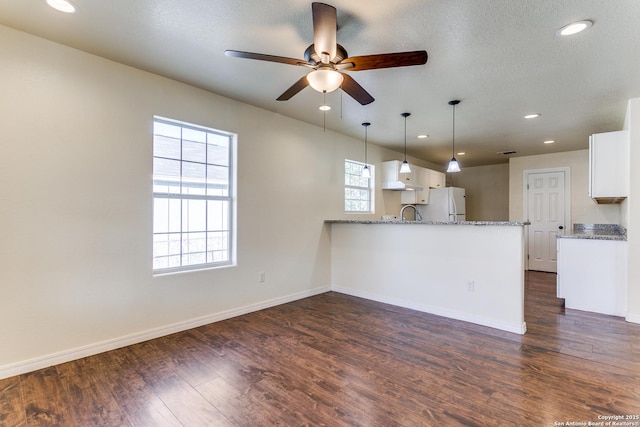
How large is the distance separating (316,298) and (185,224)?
2079 millimetres

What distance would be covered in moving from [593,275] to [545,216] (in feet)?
9.70

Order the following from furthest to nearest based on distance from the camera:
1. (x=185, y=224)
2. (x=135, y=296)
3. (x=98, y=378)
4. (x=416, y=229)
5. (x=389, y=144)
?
1. (x=389, y=144)
2. (x=416, y=229)
3. (x=185, y=224)
4. (x=135, y=296)
5. (x=98, y=378)

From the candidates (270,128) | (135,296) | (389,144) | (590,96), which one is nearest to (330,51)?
(270,128)

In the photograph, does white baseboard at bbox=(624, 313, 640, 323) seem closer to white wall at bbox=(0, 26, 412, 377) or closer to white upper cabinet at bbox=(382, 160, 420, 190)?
white upper cabinet at bbox=(382, 160, 420, 190)

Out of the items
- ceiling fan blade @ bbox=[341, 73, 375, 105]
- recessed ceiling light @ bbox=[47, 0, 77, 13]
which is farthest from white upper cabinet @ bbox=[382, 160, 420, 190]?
recessed ceiling light @ bbox=[47, 0, 77, 13]

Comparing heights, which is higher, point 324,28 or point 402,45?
point 402,45

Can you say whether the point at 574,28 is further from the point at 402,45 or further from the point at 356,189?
the point at 356,189

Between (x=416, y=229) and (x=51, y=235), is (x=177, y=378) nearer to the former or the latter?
(x=51, y=235)

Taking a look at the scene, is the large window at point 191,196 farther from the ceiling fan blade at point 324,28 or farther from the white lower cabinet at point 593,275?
the white lower cabinet at point 593,275

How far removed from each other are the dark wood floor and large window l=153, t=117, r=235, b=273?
0.81 meters

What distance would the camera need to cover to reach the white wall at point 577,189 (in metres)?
5.77

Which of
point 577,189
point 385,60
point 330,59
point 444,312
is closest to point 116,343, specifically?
point 330,59

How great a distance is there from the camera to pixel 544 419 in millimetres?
1775

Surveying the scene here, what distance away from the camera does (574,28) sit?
2137 millimetres
